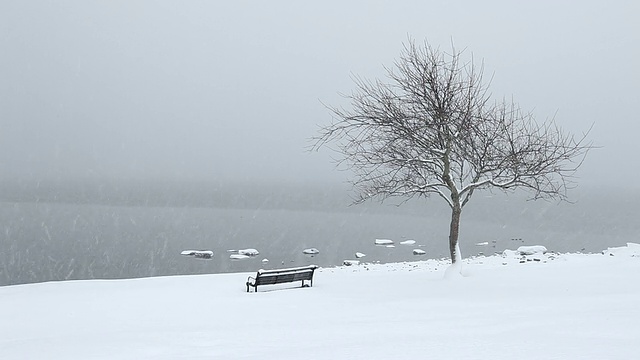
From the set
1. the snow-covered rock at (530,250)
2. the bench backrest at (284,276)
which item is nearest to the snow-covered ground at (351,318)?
the bench backrest at (284,276)

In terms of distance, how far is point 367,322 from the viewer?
362 inches

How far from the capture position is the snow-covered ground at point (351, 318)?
679 centimetres

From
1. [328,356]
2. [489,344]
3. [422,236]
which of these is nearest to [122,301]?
[328,356]

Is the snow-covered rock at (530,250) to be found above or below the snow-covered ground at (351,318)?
above

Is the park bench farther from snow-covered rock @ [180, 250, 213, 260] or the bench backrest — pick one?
snow-covered rock @ [180, 250, 213, 260]

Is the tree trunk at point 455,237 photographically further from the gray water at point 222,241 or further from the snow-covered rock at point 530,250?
the gray water at point 222,241

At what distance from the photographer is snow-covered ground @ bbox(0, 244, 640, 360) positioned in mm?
6785

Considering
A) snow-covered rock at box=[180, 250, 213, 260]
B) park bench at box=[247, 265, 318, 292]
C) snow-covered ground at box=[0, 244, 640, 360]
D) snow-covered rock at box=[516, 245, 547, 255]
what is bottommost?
snow-covered ground at box=[0, 244, 640, 360]

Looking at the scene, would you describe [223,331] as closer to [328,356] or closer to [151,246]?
[328,356]

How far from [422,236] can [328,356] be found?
214ft

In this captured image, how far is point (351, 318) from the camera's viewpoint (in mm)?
9812

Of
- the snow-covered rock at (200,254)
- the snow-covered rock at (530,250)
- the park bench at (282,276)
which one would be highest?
the snow-covered rock at (200,254)

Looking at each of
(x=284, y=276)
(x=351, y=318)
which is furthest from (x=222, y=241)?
(x=351, y=318)

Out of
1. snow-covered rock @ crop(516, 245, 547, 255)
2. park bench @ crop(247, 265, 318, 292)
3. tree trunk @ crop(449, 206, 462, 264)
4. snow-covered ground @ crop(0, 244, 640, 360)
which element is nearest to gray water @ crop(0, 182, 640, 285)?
snow-covered rock @ crop(516, 245, 547, 255)
